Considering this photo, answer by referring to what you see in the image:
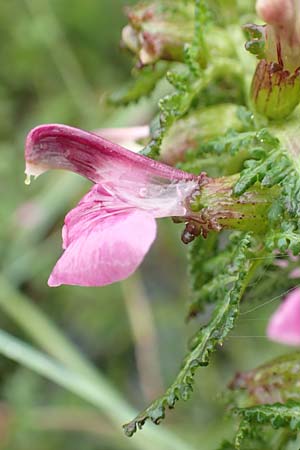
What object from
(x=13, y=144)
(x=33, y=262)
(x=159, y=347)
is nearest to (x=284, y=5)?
(x=159, y=347)

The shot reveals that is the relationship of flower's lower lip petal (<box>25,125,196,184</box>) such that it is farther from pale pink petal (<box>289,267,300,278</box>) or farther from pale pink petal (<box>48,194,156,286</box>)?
pale pink petal (<box>289,267,300,278</box>)

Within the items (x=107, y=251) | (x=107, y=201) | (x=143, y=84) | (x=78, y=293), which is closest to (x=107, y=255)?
(x=107, y=251)

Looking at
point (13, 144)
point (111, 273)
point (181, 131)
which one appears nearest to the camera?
point (111, 273)

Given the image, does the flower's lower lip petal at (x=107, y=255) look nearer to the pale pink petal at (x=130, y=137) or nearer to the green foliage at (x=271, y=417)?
the green foliage at (x=271, y=417)

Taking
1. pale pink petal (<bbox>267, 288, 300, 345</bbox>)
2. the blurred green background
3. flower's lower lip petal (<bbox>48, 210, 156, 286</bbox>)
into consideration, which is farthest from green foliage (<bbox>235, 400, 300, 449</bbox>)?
the blurred green background

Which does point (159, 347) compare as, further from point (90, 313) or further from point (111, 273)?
point (111, 273)

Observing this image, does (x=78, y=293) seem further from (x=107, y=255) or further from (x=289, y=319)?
(x=107, y=255)
